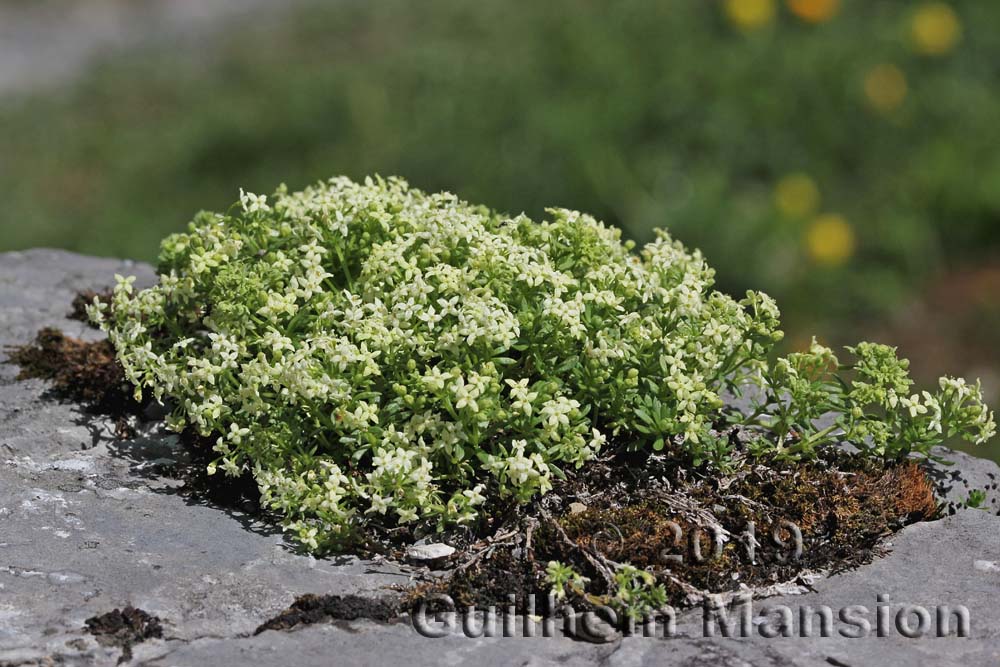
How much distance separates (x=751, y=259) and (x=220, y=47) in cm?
863

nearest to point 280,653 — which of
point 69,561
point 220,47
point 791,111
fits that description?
point 69,561

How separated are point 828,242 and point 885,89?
1.76 meters

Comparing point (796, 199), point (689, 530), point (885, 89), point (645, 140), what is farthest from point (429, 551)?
point (885, 89)

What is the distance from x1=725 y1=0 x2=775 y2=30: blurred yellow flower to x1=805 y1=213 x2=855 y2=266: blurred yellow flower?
259 centimetres

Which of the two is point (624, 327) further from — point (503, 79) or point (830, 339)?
point (503, 79)

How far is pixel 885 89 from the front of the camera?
362 inches

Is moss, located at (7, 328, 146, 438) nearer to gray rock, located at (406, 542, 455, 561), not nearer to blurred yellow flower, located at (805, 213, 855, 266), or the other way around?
gray rock, located at (406, 542, 455, 561)

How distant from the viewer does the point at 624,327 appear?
3.86m

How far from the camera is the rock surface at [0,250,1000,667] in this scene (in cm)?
312

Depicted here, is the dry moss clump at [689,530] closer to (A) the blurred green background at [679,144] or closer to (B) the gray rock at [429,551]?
(B) the gray rock at [429,551]

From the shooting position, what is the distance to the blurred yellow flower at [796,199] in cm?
841

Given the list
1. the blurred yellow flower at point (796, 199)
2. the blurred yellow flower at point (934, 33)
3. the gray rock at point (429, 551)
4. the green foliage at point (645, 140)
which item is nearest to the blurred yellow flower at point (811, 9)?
the green foliage at point (645, 140)

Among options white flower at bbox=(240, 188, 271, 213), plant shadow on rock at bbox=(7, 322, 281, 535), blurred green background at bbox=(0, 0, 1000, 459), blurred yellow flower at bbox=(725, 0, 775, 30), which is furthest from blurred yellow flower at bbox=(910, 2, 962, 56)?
plant shadow on rock at bbox=(7, 322, 281, 535)

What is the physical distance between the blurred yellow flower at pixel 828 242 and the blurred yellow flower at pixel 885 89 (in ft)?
4.61
